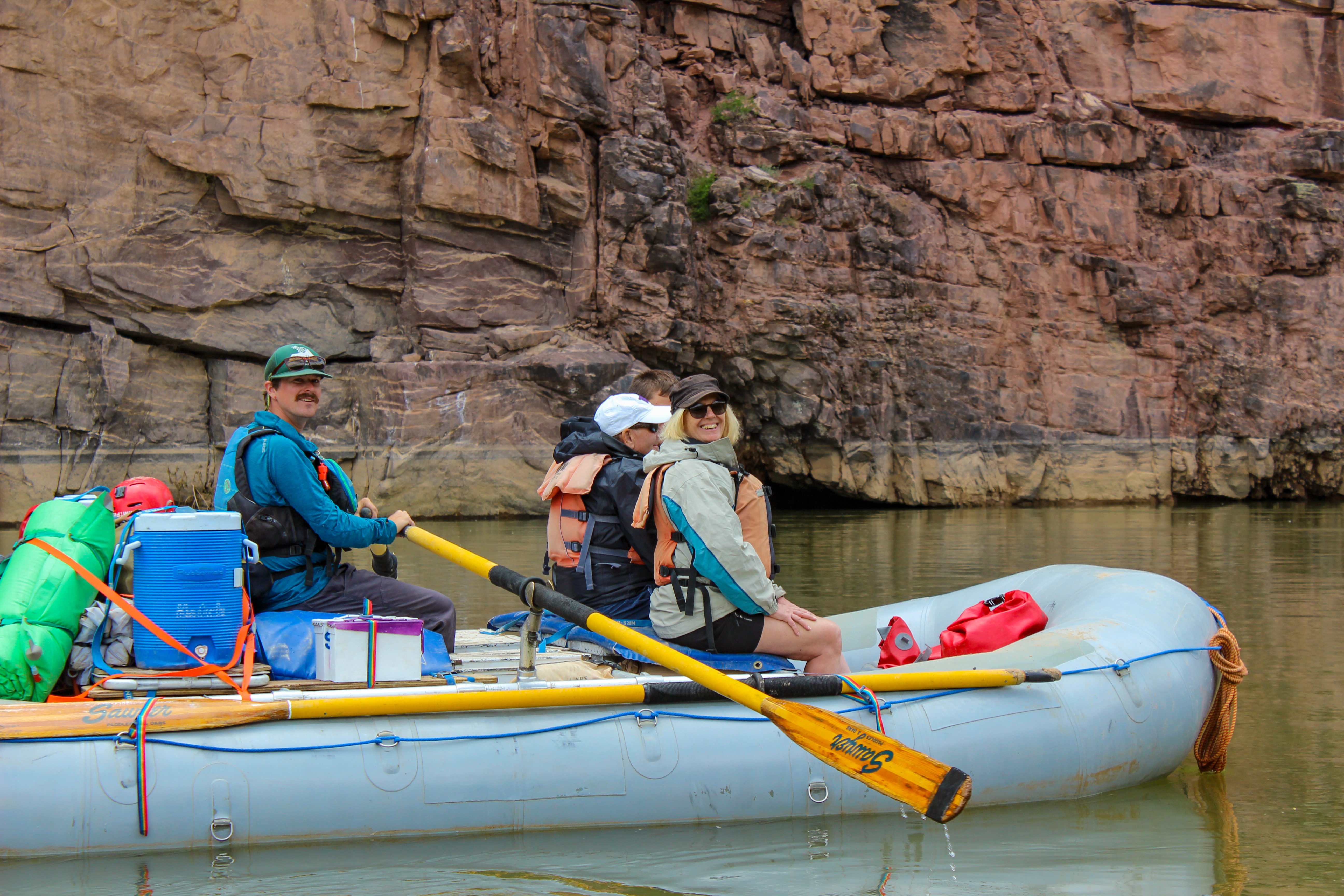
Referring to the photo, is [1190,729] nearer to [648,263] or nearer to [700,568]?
[700,568]

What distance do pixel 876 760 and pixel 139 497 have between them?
2710 mm

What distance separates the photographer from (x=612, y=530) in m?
4.31

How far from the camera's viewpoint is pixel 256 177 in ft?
54.7

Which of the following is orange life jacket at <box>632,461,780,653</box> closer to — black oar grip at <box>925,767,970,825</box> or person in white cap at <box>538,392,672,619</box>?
person in white cap at <box>538,392,672,619</box>

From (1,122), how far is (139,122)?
179 cm

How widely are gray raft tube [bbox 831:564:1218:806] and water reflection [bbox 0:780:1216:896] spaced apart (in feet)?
0.55

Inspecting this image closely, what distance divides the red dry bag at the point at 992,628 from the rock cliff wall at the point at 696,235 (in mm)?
12305

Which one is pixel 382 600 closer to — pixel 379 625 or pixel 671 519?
pixel 379 625

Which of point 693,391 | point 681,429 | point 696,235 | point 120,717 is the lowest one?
point 120,717

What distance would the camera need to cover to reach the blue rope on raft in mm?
3303

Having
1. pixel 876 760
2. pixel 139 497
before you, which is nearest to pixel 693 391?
pixel 876 760

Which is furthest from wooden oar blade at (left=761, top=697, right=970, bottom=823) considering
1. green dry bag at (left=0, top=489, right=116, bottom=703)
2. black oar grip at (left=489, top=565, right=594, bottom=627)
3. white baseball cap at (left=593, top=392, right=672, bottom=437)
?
green dry bag at (left=0, top=489, right=116, bottom=703)

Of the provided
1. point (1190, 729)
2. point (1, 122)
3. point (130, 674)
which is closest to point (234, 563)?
point (130, 674)

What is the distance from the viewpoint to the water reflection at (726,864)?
318cm
